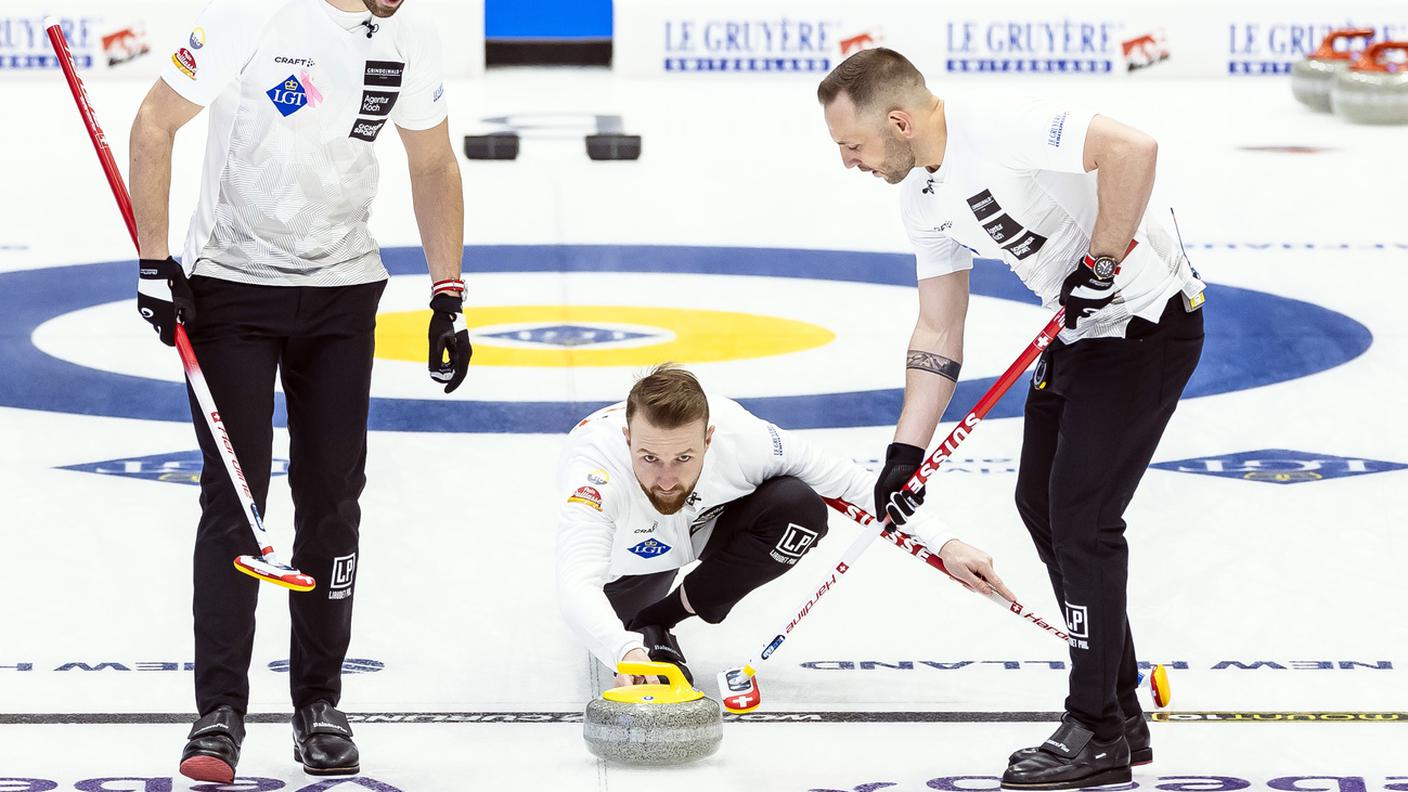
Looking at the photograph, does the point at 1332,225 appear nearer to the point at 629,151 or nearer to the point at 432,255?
the point at 629,151

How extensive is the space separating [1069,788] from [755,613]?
1.34 metres

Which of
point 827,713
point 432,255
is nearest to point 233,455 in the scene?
point 432,255

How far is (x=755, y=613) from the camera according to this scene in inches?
199

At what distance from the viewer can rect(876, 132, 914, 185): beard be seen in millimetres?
3828

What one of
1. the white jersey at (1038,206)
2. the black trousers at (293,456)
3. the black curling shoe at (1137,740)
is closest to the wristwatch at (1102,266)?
the white jersey at (1038,206)

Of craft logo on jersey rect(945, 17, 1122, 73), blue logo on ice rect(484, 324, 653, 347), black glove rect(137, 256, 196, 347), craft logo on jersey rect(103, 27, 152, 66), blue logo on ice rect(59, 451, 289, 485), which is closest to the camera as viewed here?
black glove rect(137, 256, 196, 347)

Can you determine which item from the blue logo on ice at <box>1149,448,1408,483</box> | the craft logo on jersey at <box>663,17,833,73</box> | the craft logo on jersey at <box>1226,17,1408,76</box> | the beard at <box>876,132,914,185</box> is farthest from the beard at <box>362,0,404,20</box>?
the craft logo on jersey at <box>1226,17,1408,76</box>

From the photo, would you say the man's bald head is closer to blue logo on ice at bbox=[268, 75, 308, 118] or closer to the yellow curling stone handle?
blue logo on ice at bbox=[268, 75, 308, 118]

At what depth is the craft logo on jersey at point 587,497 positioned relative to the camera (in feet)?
14.0

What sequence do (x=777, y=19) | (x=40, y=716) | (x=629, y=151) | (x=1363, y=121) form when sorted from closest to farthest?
(x=40, y=716), (x=629, y=151), (x=1363, y=121), (x=777, y=19)

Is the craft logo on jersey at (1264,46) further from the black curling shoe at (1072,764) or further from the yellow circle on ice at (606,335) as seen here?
the black curling shoe at (1072,764)

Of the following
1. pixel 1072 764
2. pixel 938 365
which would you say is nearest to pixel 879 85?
pixel 938 365

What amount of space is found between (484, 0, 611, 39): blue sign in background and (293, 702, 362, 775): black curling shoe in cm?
1793

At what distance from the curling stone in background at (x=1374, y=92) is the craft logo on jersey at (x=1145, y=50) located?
3.56m
